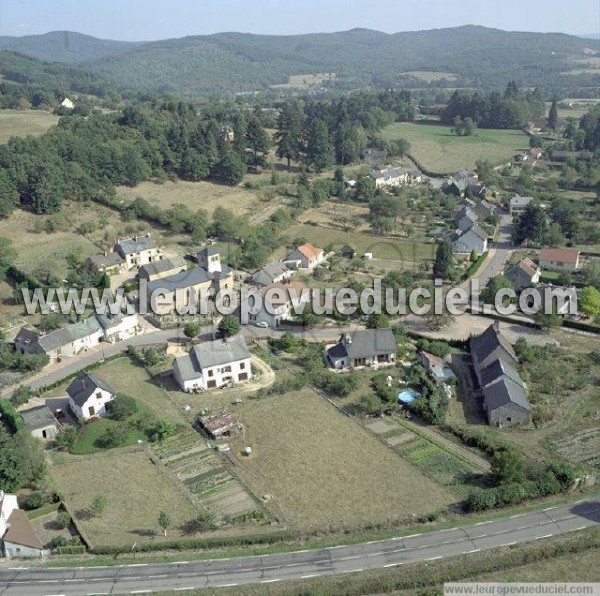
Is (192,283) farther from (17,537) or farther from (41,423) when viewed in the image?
(17,537)

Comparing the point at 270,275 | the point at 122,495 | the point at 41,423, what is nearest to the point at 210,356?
the point at 41,423

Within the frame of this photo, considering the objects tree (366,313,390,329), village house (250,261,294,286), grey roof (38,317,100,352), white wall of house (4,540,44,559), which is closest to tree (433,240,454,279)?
tree (366,313,390,329)

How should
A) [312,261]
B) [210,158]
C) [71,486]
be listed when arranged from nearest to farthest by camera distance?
[71,486], [312,261], [210,158]

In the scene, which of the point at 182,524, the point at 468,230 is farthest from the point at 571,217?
the point at 182,524

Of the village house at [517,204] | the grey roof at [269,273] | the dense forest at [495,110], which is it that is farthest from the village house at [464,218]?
the dense forest at [495,110]

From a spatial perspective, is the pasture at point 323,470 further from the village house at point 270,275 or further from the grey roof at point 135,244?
the grey roof at point 135,244

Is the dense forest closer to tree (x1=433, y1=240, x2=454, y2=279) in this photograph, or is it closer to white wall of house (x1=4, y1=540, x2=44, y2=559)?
tree (x1=433, y1=240, x2=454, y2=279)

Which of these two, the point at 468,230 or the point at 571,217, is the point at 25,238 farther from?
the point at 571,217
